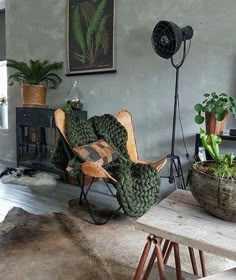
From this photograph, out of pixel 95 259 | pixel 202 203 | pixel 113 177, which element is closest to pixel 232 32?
pixel 113 177

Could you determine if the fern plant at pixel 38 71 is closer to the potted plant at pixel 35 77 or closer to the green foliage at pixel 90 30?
the potted plant at pixel 35 77

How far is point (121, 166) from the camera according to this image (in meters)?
2.21

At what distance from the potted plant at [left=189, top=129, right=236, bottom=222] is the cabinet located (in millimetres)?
2769

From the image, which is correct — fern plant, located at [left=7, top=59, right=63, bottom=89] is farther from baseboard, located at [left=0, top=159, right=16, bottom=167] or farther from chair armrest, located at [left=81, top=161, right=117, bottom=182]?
chair armrest, located at [left=81, top=161, right=117, bottom=182]

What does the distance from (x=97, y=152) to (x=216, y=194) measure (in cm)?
158

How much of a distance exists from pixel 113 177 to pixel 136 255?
0.64 m

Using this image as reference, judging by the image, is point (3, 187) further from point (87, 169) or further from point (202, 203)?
point (202, 203)

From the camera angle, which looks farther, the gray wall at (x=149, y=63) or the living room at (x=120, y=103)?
the gray wall at (x=149, y=63)

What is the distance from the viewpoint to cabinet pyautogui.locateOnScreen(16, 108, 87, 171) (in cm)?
357

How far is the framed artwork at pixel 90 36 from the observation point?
321cm

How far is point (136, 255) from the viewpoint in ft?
5.75

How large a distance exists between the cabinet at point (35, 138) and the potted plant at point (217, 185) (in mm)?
2769

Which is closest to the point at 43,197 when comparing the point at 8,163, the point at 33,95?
the point at 33,95

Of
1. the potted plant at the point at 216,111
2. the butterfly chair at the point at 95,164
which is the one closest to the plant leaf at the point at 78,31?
the butterfly chair at the point at 95,164
